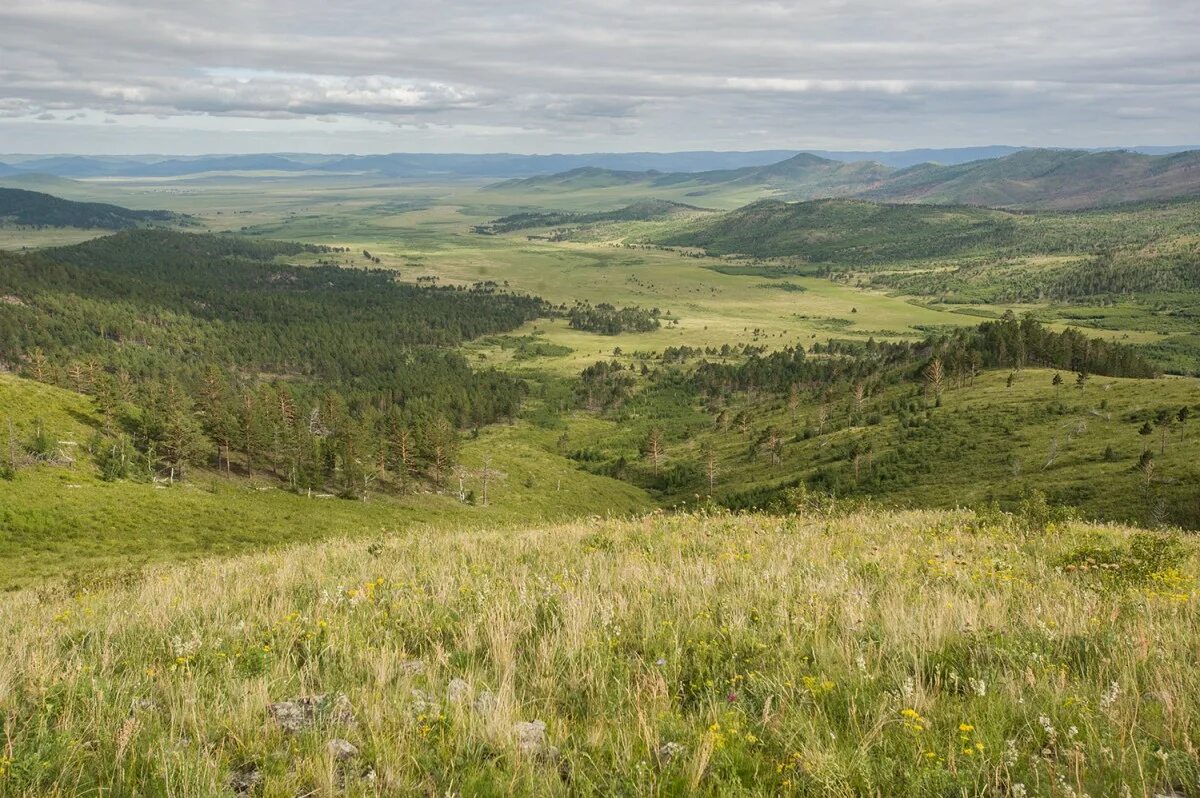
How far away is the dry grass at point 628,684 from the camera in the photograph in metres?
3.85

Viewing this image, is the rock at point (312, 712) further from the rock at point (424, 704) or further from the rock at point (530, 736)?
the rock at point (530, 736)

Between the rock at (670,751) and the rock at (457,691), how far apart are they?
1.55 m

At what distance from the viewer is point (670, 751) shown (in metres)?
4.06

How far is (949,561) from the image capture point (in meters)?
9.55

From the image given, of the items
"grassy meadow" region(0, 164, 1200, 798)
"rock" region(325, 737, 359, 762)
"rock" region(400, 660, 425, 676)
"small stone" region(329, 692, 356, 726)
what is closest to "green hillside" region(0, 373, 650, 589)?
"grassy meadow" region(0, 164, 1200, 798)

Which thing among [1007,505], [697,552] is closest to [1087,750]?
[697,552]

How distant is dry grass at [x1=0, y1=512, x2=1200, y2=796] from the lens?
3.85 m

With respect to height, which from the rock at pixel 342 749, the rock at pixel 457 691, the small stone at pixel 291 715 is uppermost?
the rock at pixel 342 749

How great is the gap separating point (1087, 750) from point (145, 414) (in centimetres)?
Result: 9212

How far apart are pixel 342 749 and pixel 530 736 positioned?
118 cm

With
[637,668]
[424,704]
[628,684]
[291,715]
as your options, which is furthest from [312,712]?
[637,668]

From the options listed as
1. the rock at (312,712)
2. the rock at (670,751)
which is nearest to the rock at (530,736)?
the rock at (670,751)

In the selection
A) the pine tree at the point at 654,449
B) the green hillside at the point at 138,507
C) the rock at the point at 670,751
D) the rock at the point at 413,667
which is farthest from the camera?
the pine tree at the point at 654,449

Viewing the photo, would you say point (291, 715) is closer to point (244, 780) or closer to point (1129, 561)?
point (244, 780)
